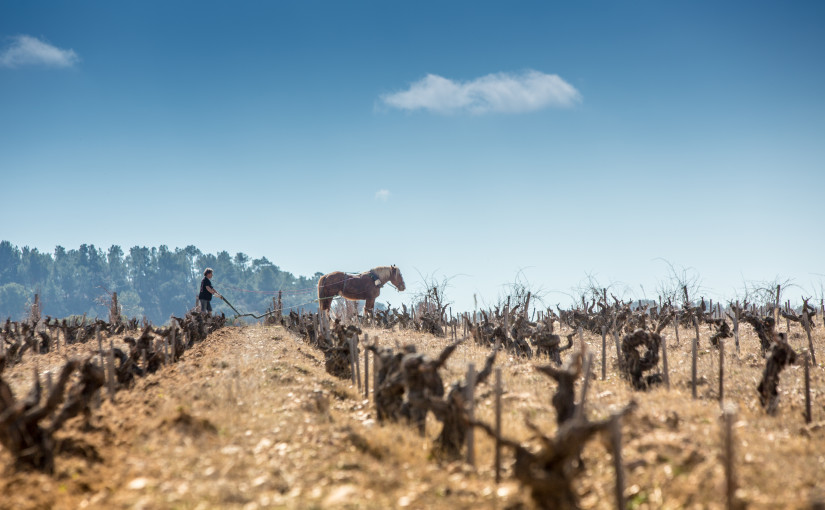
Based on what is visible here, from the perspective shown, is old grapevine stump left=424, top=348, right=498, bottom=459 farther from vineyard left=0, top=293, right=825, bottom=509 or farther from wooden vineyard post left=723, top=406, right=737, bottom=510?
wooden vineyard post left=723, top=406, right=737, bottom=510

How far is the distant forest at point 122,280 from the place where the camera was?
388 ft

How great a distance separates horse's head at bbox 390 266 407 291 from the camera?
33219 mm

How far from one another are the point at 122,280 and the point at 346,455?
135 meters

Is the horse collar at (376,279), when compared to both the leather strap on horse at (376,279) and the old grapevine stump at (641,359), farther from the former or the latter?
the old grapevine stump at (641,359)

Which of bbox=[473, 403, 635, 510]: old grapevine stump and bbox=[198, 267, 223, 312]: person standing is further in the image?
bbox=[198, 267, 223, 312]: person standing

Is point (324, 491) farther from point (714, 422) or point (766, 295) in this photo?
point (766, 295)

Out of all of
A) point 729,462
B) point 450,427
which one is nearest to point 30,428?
point 450,427

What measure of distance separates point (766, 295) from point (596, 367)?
20.4m

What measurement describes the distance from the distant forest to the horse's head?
87.1 metres

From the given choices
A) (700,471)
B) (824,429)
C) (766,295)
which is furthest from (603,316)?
(700,471)

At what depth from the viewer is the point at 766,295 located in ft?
99.0

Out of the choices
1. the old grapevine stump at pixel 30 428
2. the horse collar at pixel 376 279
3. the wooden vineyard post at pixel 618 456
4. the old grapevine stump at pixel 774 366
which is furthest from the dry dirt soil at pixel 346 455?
the horse collar at pixel 376 279

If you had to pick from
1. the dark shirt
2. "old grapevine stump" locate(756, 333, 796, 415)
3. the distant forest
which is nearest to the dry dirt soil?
"old grapevine stump" locate(756, 333, 796, 415)

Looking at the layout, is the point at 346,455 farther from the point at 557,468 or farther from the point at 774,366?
the point at 774,366
